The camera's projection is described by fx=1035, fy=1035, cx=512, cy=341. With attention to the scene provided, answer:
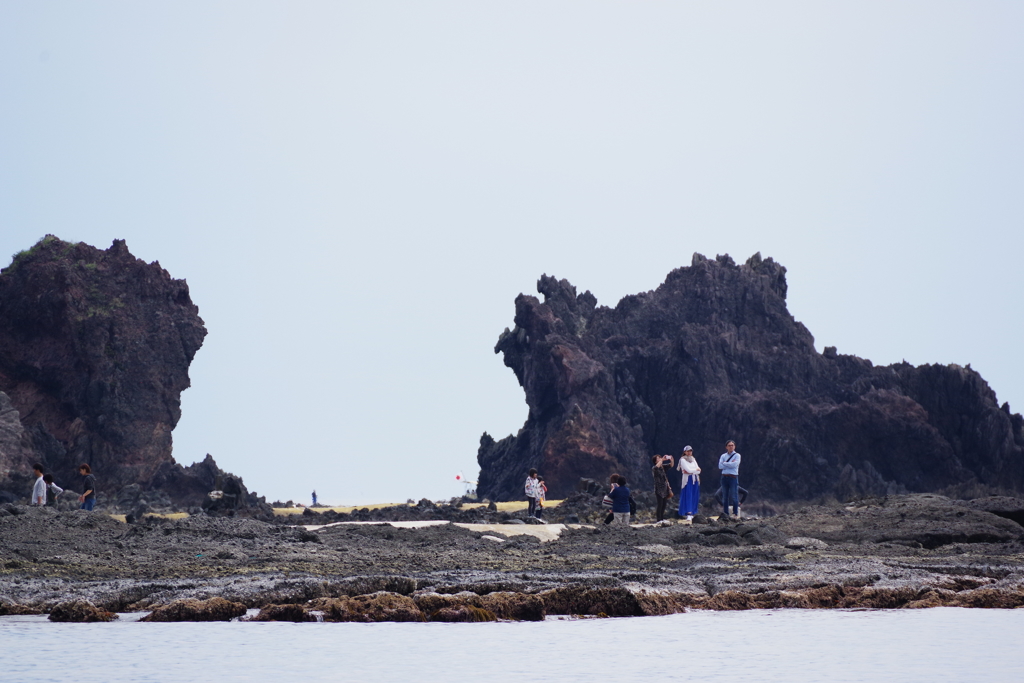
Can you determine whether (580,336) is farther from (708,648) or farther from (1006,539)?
(708,648)

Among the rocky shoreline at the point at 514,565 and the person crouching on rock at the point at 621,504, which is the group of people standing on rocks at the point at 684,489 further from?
the rocky shoreline at the point at 514,565

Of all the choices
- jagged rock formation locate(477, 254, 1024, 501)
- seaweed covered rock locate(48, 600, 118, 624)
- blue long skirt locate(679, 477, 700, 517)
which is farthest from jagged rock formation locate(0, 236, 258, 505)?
seaweed covered rock locate(48, 600, 118, 624)

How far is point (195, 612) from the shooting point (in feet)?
39.5

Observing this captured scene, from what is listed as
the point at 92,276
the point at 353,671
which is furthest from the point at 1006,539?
the point at 92,276

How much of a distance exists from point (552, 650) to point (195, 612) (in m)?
4.58

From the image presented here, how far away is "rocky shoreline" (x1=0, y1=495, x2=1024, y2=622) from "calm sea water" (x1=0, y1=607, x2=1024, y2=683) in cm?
74

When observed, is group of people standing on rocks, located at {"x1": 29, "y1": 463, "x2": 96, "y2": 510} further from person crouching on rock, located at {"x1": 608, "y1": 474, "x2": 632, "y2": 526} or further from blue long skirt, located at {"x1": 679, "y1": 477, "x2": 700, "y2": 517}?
blue long skirt, located at {"x1": 679, "y1": 477, "x2": 700, "y2": 517}

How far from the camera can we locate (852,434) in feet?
215


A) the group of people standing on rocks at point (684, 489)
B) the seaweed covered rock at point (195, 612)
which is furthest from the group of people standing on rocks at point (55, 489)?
the seaweed covered rock at point (195, 612)

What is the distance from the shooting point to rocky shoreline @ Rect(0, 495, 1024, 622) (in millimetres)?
12844

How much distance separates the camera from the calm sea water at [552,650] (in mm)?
8664

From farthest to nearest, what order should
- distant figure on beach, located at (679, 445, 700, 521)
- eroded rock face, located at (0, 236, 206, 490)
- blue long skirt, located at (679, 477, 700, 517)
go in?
eroded rock face, located at (0, 236, 206, 490) < blue long skirt, located at (679, 477, 700, 517) < distant figure on beach, located at (679, 445, 700, 521)

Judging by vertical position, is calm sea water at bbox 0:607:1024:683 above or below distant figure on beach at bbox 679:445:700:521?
below

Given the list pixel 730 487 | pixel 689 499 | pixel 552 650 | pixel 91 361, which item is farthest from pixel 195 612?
pixel 91 361
